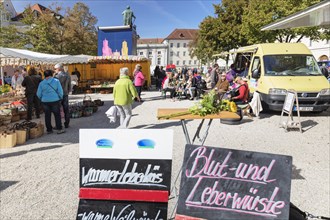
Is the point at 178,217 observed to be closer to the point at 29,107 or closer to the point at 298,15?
the point at 298,15

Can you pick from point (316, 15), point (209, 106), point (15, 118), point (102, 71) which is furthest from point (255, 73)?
point (102, 71)

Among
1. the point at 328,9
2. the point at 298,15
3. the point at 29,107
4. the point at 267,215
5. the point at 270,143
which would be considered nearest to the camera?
the point at 267,215

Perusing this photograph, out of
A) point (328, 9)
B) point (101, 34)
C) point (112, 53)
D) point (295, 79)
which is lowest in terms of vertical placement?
point (295, 79)

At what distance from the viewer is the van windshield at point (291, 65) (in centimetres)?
884

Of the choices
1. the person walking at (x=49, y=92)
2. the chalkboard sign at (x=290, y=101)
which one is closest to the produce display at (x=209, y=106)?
the chalkboard sign at (x=290, y=101)

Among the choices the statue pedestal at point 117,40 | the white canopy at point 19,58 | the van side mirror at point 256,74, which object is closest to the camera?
the van side mirror at point 256,74

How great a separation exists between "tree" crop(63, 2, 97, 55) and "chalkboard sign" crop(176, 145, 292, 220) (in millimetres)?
31452

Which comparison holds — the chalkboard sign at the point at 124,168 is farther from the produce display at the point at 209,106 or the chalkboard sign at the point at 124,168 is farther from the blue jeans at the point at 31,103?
the blue jeans at the point at 31,103

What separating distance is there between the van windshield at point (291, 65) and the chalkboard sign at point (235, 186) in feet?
26.2

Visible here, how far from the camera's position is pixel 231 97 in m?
8.45

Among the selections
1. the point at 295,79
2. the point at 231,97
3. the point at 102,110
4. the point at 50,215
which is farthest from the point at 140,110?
the point at 50,215

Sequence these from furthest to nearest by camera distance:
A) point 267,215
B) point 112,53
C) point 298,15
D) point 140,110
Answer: point 112,53 → point 140,110 → point 298,15 → point 267,215

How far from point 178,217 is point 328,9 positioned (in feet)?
7.89

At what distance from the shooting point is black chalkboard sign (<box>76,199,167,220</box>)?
1844mm
